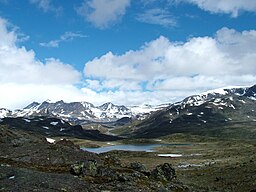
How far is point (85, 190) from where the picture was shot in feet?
119

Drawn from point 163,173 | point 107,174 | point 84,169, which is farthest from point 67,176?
point 163,173

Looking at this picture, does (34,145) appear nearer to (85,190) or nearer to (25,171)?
(25,171)

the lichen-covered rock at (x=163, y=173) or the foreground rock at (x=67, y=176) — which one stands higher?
the foreground rock at (x=67, y=176)

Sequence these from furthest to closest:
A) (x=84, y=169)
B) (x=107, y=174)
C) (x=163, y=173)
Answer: (x=163, y=173), (x=107, y=174), (x=84, y=169)

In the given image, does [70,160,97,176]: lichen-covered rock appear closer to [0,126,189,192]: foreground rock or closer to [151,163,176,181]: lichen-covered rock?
[0,126,189,192]: foreground rock

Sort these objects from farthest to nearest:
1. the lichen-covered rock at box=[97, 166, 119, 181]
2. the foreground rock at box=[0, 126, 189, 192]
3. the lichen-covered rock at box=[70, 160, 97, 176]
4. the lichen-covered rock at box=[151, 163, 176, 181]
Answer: the lichen-covered rock at box=[151, 163, 176, 181]
the lichen-covered rock at box=[70, 160, 97, 176]
the lichen-covered rock at box=[97, 166, 119, 181]
the foreground rock at box=[0, 126, 189, 192]

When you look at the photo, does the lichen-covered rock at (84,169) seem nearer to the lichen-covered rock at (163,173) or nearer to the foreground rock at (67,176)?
the foreground rock at (67,176)

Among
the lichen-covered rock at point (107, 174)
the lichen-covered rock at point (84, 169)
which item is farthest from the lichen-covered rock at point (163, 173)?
the lichen-covered rock at point (84, 169)

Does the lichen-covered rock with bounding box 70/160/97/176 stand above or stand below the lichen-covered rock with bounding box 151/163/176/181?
above

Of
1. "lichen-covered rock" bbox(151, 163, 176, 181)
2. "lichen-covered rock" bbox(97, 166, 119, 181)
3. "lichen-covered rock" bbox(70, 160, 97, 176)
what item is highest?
"lichen-covered rock" bbox(70, 160, 97, 176)

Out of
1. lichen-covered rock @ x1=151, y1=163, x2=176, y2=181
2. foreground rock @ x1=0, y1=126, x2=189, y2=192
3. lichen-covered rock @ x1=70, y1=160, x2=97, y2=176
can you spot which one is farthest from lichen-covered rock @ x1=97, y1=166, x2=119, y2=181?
lichen-covered rock @ x1=151, y1=163, x2=176, y2=181

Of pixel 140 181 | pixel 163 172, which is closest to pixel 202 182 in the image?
pixel 163 172

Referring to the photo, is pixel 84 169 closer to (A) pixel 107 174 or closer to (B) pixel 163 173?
(A) pixel 107 174

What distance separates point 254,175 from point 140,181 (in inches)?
1047
